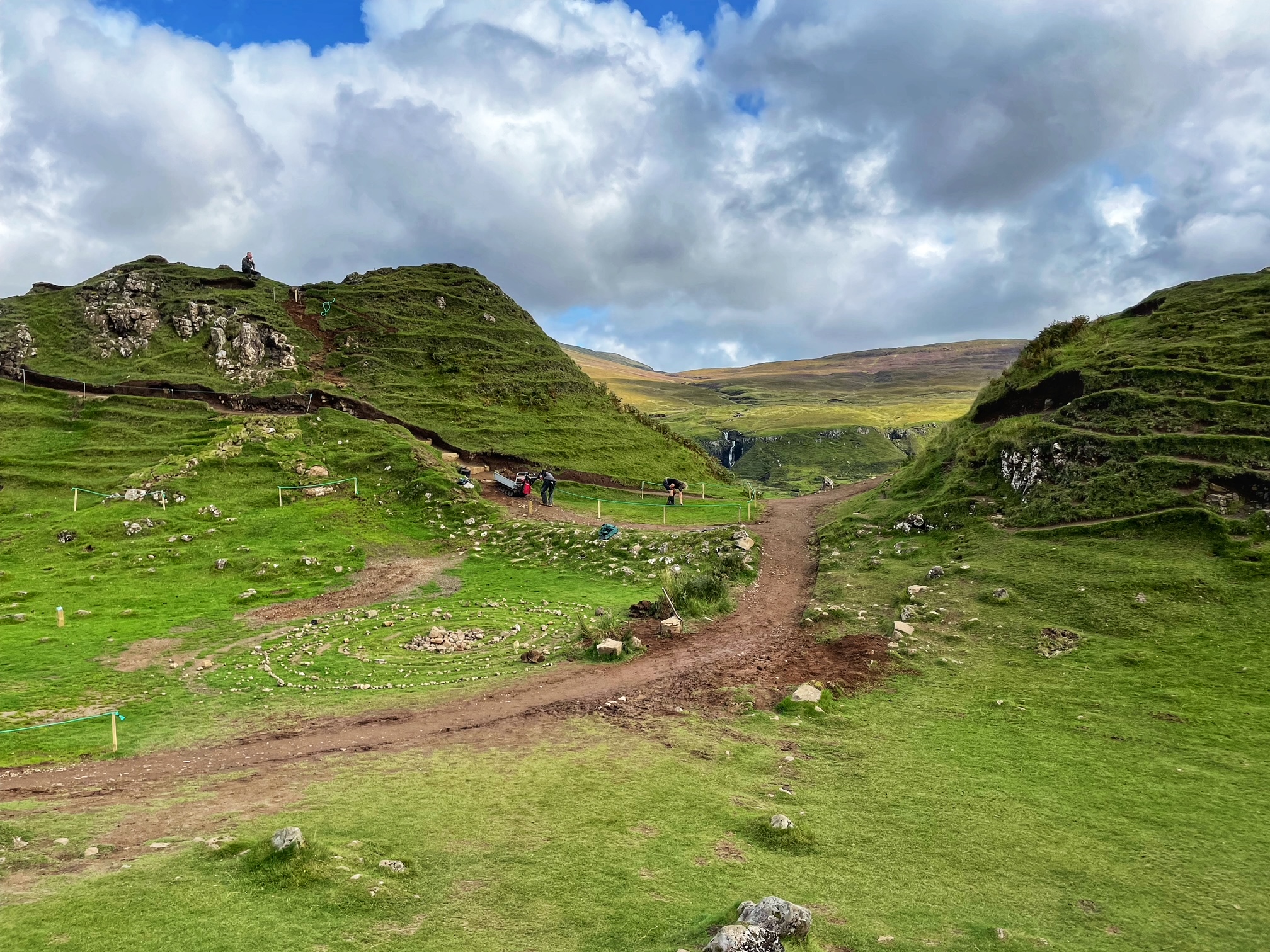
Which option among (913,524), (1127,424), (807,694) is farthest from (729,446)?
(807,694)

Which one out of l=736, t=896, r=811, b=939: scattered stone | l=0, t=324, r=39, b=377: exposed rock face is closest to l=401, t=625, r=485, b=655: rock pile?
l=736, t=896, r=811, b=939: scattered stone

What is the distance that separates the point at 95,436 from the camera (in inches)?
1747

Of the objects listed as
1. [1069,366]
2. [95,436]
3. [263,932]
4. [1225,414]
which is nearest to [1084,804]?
[263,932]

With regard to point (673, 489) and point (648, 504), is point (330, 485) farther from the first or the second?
point (673, 489)

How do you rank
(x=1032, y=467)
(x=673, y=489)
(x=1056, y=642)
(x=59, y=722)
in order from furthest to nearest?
(x=673, y=489) → (x=1032, y=467) → (x=1056, y=642) → (x=59, y=722)

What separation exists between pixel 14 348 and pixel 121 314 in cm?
773

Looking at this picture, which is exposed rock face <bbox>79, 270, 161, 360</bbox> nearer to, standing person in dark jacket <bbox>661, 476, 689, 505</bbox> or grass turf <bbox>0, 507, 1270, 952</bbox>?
standing person in dark jacket <bbox>661, 476, 689, 505</bbox>

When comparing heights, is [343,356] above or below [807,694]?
above

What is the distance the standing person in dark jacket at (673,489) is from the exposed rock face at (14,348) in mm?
51818

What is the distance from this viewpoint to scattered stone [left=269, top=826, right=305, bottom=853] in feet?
29.0

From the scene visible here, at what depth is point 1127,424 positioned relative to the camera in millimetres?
27141

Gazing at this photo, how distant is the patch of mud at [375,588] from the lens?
85.0ft

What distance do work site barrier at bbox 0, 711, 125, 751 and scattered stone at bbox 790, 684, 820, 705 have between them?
622 inches

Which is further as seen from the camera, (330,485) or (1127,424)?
(330,485)
